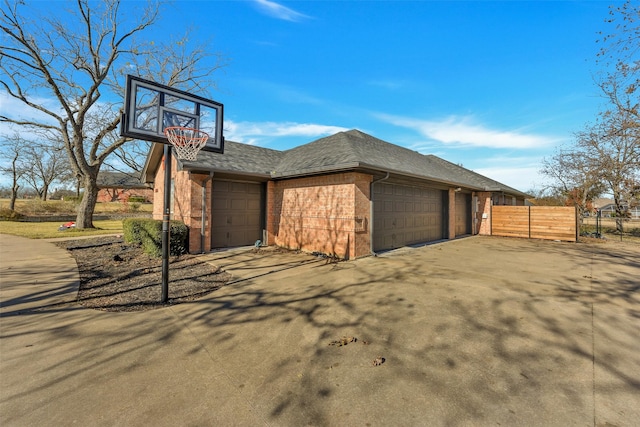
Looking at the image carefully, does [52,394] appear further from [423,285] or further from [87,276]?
[423,285]

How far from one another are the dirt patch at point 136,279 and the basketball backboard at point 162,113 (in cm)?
298

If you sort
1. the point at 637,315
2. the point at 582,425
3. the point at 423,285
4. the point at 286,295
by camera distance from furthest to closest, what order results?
the point at 423,285 < the point at 286,295 < the point at 637,315 < the point at 582,425

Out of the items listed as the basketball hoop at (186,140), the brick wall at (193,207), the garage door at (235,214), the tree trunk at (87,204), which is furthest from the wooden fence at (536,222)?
the tree trunk at (87,204)

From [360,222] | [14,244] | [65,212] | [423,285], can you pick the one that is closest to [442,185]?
[360,222]

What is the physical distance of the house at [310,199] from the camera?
857 cm

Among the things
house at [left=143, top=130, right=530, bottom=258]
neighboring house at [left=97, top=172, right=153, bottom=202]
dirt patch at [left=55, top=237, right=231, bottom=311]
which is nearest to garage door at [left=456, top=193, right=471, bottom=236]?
house at [left=143, top=130, right=530, bottom=258]

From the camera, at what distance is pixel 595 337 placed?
3516 mm

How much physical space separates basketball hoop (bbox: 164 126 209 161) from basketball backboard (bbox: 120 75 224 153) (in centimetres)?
19

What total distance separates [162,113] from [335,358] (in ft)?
18.5

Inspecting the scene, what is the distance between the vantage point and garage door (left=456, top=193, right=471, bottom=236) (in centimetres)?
1490

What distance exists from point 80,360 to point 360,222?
6.91 meters

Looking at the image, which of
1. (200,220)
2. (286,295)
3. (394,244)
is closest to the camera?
(286,295)

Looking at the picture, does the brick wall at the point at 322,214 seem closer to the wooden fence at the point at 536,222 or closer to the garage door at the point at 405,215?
the garage door at the point at 405,215

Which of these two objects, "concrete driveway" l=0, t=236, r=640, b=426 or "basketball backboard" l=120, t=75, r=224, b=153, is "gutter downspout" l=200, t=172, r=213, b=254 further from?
"concrete driveway" l=0, t=236, r=640, b=426
